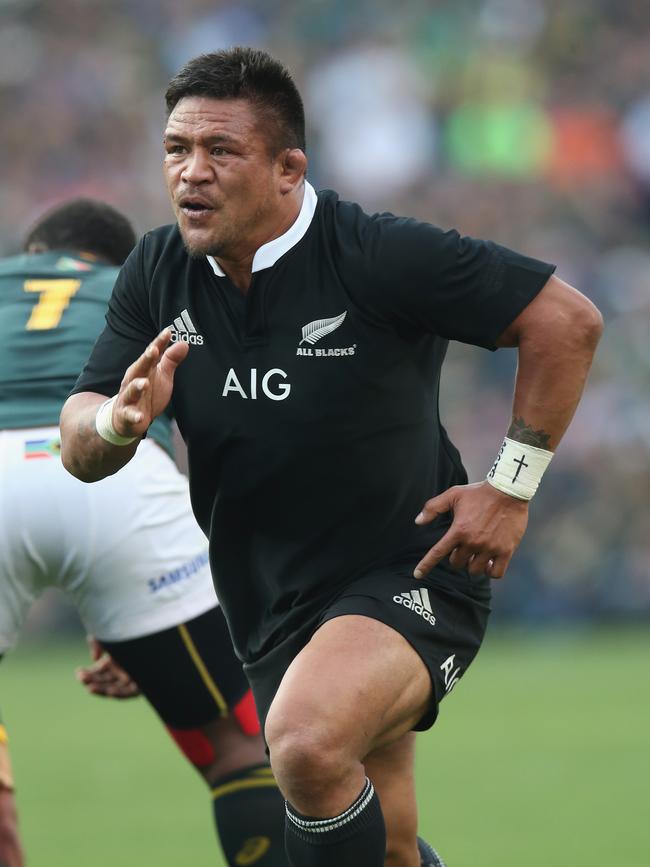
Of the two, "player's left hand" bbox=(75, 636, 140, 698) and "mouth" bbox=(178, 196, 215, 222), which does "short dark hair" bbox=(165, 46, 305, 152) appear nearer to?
"mouth" bbox=(178, 196, 215, 222)

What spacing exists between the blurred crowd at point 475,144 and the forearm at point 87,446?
→ 1108cm

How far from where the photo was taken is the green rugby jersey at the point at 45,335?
5.60 metres

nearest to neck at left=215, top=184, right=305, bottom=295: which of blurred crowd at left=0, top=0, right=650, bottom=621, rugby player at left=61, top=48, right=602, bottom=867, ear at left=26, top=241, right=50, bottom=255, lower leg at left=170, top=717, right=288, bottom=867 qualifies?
rugby player at left=61, top=48, right=602, bottom=867

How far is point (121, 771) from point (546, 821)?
3.00m

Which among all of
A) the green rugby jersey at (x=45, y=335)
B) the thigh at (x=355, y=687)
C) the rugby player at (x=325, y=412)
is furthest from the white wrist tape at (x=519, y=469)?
the green rugby jersey at (x=45, y=335)

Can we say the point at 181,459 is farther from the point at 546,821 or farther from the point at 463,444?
the point at 546,821

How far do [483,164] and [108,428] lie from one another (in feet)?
45.5

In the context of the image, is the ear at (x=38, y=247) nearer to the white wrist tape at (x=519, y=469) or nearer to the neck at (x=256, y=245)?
the neck at (x=256, y=245)

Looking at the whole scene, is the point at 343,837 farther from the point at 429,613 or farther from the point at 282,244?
the point at 282,244

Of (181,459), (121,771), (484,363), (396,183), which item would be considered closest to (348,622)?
(121,771)

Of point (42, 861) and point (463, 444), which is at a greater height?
point (42, 861)

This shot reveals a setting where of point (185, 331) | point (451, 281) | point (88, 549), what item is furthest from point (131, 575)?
point (451, 281)

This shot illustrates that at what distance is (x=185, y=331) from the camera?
4516 millimetres

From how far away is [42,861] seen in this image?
269 inches
